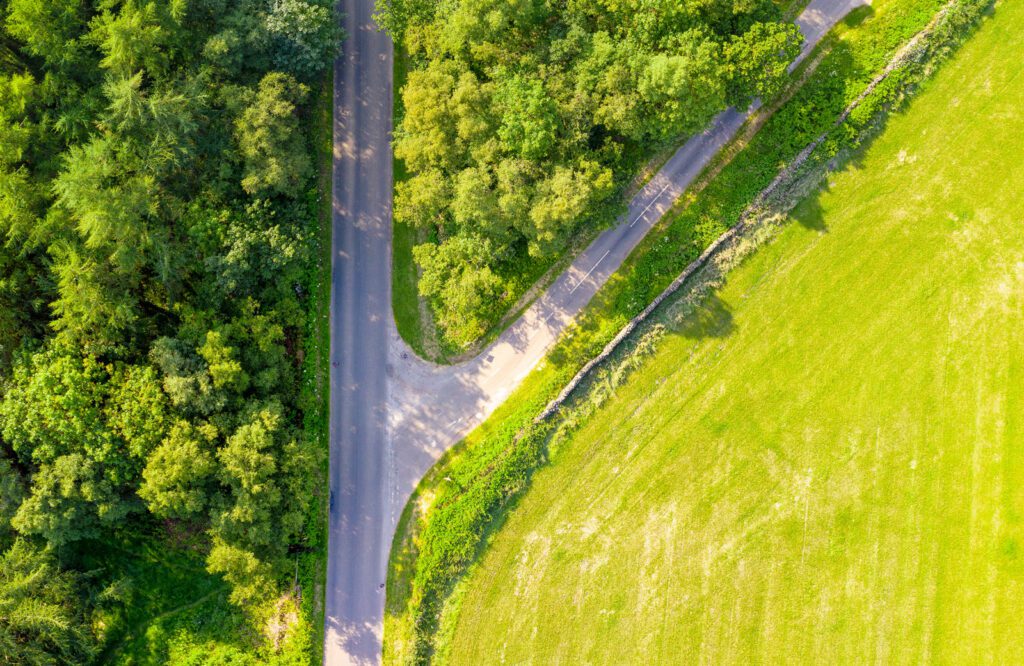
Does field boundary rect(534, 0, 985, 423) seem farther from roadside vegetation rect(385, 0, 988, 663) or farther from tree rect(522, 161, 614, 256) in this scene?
tree rect(522, 161, 614, 256)

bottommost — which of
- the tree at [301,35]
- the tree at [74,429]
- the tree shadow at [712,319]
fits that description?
the tree at [74,429]

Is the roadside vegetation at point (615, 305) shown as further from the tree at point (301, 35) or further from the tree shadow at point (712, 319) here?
the tree at point (301, 35)

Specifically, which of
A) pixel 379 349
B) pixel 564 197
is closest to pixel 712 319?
pixel 564 197

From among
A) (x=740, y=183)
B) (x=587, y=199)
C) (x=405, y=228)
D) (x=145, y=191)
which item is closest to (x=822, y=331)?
(x=740, y=183)

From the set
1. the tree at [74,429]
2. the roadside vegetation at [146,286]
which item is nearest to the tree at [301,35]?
the roadside vegetation at [146,286]

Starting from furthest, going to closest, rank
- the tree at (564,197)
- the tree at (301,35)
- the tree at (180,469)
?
1. the tree at (301,35)
2. the tree at (564,197)
3. the tree at (180,469)

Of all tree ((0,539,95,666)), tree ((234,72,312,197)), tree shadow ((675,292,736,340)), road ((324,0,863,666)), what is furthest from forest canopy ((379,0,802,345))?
tree ((0,539,95,666))
